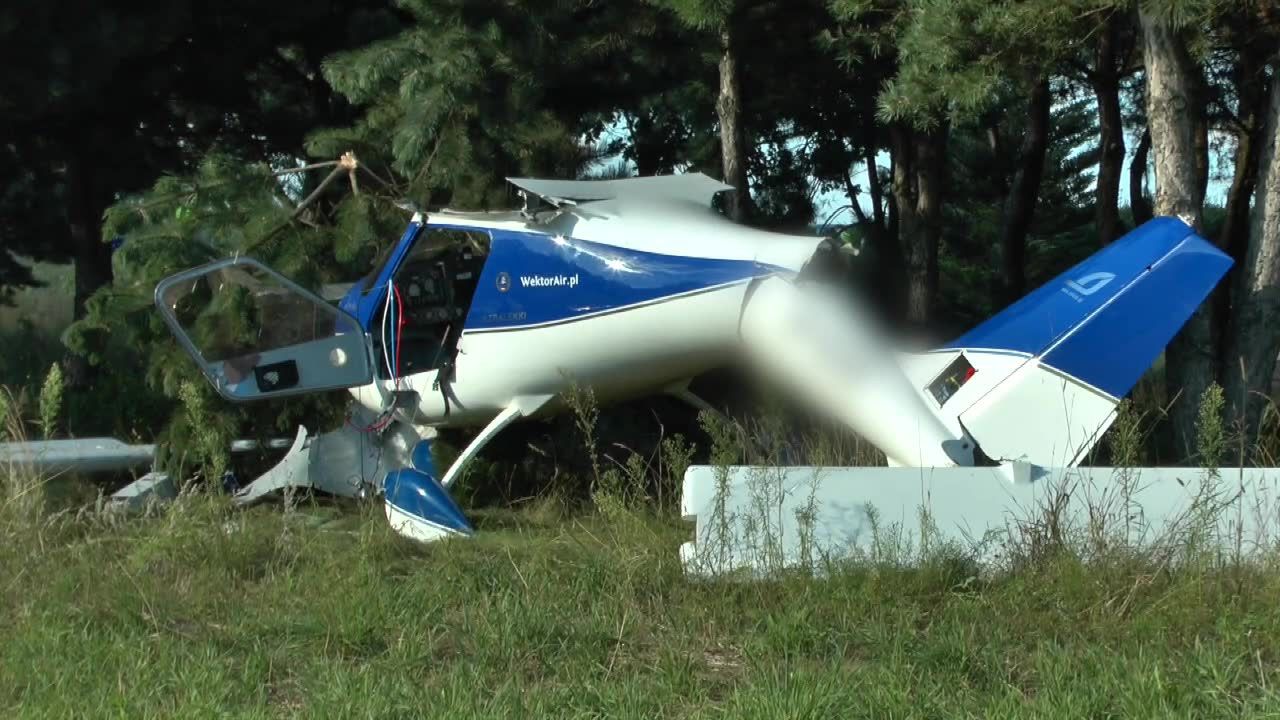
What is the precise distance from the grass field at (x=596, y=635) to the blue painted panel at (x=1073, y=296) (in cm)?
148

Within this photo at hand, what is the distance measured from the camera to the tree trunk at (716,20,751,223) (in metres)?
9.69

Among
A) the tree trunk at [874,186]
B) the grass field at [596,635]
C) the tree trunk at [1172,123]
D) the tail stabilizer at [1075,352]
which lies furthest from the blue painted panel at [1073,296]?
the tree trunk at [874,186]

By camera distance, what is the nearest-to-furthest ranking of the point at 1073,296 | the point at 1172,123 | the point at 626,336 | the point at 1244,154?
the point at 1073,296
the point at 626,336
the point at 1172,123
the point at 1244,154

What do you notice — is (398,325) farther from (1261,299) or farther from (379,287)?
(1261,299)

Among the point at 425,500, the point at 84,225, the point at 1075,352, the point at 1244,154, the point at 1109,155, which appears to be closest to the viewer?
the point at 1075,352

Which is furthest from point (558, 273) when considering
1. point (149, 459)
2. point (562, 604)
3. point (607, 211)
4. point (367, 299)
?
point (149, 459)

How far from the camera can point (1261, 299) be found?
7.63m

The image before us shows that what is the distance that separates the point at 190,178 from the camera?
8.93 m

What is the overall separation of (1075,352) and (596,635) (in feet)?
9.72

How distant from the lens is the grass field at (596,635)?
4.45 metres

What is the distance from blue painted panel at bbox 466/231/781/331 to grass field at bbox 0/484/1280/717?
1.40 meters

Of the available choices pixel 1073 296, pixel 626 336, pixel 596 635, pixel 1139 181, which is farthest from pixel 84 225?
pixel 1139 181

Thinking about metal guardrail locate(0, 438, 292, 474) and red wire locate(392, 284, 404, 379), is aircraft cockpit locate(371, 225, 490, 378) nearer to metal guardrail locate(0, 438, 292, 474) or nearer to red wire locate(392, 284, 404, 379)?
red wire locate(392, 284, 404, 379)

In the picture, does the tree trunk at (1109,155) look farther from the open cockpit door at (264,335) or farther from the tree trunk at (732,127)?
the open cockpit door at (264,335)
